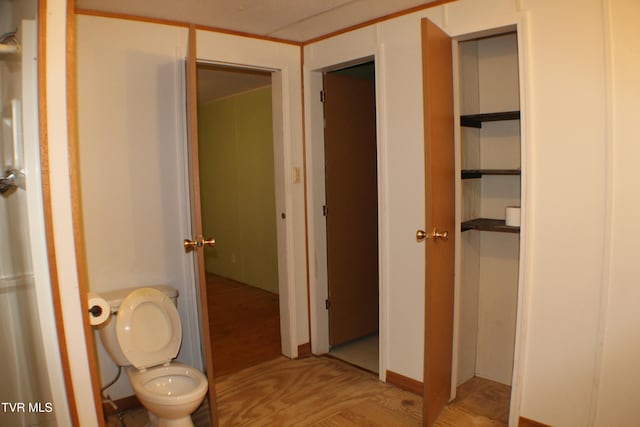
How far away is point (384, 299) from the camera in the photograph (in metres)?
3.13

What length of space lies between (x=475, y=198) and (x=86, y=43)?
2430 millimetres

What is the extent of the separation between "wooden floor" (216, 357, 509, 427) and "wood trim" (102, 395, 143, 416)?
49 cm

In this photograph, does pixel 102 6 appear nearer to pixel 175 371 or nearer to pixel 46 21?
pixel 46 21

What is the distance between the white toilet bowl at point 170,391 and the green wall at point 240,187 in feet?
9.24

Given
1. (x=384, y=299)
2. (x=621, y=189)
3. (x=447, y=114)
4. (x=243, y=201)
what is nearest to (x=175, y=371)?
(x=384, y=299)

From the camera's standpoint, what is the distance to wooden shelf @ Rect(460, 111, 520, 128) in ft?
8.75

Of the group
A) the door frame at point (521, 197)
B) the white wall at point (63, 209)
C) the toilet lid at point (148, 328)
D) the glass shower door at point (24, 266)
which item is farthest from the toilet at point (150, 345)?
the door frame at point (521, 197)

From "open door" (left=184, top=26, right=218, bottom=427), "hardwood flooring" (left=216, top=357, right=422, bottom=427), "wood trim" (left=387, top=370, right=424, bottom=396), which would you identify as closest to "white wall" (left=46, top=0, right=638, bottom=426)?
"wood trim" (left=387, top=370, right=424, bottom=396)

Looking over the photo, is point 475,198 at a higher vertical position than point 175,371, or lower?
higher

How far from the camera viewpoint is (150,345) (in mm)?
2590

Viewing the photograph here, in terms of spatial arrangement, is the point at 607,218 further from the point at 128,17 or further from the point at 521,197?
the point at 128,17

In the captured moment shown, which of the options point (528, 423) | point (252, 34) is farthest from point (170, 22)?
point (528, 423)

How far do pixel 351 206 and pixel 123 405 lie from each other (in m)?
2.07

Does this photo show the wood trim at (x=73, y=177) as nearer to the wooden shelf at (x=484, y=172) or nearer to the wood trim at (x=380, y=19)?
the wood trim at (x=380, y=19)
